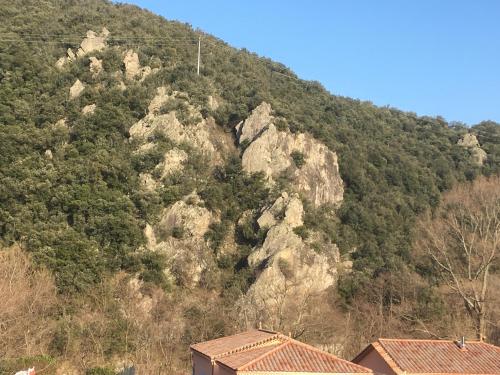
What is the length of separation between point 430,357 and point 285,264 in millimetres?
16183

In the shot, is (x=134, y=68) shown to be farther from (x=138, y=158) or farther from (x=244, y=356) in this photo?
(x=244, y=356)

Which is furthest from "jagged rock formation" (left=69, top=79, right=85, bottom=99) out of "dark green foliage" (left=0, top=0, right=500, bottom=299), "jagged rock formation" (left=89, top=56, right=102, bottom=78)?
"jagged rock formation" (left=89, top=56, right=102, bottom=78)

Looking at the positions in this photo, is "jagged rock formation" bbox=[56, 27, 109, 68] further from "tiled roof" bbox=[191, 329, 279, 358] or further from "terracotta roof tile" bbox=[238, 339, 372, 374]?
"terracotta roof tile" bbox=[238, 339, 372, 374]

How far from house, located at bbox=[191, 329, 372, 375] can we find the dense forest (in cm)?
499

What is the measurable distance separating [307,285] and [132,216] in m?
12.5

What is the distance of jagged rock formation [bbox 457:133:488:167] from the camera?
55.5 meters

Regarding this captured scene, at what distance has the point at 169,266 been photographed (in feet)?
117

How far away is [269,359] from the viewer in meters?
19.4

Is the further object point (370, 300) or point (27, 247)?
point (370, 300)

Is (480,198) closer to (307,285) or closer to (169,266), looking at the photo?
(307,285)

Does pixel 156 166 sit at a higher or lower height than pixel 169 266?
higher

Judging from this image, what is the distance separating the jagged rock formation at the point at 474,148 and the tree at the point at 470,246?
1392 cm

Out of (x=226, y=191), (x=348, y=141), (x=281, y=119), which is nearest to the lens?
(x=226, y=191)

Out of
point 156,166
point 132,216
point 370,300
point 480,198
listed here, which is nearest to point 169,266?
point 132,216
